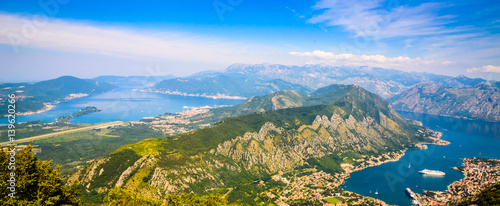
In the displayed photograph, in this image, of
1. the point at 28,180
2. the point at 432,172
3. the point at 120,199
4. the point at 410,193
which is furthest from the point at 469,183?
the point at 28,180

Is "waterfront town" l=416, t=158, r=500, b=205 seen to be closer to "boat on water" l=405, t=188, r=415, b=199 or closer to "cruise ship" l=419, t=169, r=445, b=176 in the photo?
"boat on water" l=405, t=188, r=415, b=199

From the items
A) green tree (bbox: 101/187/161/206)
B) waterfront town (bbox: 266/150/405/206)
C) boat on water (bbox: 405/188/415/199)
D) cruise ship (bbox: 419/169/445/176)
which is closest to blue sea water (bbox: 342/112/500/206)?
boat on water (bbox: 405/188/415/199)

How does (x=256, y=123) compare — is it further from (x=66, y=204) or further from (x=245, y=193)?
(x=66, y=204)

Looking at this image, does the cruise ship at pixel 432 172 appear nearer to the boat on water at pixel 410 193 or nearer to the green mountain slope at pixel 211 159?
the boat on water at pixel 410 193

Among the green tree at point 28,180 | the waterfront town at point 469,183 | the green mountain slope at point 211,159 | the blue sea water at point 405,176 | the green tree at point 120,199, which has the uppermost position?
the green tree at point 28,180

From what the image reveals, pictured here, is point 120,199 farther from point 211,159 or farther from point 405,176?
point 405,176

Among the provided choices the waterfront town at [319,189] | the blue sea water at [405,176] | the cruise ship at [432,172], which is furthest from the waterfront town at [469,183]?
the waterfront town at [319,189]

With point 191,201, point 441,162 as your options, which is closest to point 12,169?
point 191,201
